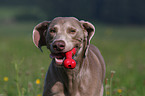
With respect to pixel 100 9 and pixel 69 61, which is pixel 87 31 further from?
pixel 100 9

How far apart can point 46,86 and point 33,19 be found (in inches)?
1831

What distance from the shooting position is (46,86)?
362 cm

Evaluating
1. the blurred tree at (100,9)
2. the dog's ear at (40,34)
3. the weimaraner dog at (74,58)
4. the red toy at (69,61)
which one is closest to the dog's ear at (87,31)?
the weimaraner dog at (74,58)

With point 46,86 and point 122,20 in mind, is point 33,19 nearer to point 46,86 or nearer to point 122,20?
point 122,20

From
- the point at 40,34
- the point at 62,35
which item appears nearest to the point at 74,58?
the point at 62,35

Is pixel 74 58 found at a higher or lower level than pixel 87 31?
lower

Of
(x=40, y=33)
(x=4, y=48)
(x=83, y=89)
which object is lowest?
(x=4, y=48)

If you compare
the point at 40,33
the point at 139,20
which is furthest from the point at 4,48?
the point at 139,20

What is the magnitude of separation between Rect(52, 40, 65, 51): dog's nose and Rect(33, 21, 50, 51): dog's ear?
56 cm

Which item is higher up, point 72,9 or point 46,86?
point 46,86

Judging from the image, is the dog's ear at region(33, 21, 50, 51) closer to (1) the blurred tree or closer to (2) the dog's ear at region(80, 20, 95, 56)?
(2) the dog's ear at region(80, 20, 95, 56)

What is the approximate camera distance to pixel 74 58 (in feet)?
11.6

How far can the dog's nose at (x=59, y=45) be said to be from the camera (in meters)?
3.12

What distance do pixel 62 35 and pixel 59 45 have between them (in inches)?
8.3
